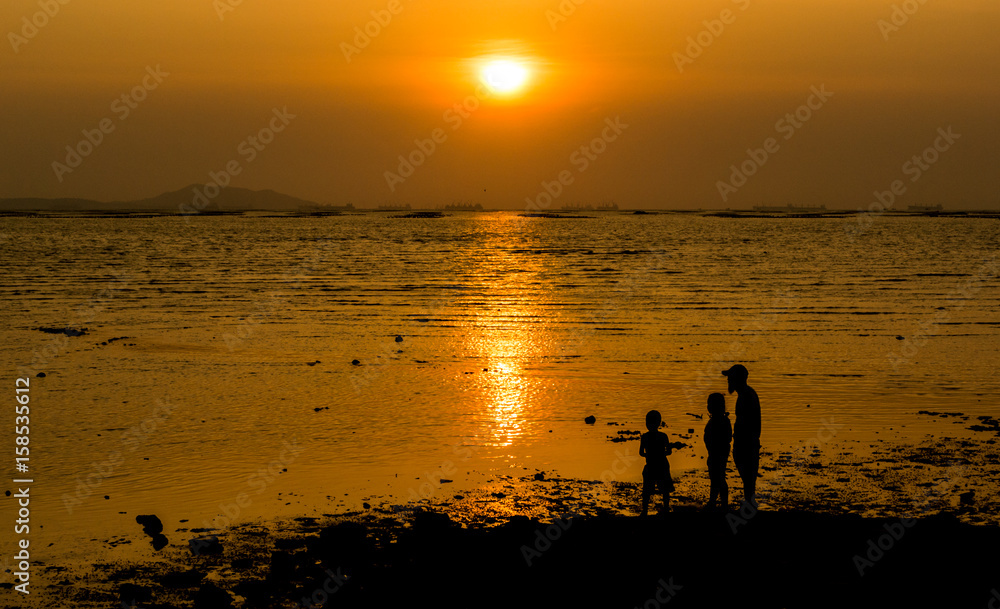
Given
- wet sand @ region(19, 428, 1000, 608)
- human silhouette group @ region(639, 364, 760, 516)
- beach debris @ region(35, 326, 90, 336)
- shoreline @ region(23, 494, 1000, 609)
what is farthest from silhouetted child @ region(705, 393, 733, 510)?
beach debris @ region(35, 326, 90, 336)

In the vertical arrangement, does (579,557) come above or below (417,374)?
below

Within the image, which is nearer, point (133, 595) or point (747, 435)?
point (133, 595)

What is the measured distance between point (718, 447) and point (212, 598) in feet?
20.5

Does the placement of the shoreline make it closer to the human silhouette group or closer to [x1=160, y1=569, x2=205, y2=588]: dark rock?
[x1=160, y1=569, x2=205, y2=588]: dark rock

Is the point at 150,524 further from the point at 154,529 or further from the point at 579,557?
the point at 579,557

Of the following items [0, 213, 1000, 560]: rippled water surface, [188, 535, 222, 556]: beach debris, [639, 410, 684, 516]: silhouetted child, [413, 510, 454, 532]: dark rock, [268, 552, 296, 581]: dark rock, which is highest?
[0, 213, 1000, 560]: rippled water surface

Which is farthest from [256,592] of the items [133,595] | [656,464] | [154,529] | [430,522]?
[656,464]

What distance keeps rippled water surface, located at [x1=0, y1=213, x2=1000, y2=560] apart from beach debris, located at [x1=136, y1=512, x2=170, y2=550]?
581 mm

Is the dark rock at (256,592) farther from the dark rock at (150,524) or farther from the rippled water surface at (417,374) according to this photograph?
the rippled water surface at (417,374)

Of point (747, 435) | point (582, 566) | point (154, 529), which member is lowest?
point (582, 566)

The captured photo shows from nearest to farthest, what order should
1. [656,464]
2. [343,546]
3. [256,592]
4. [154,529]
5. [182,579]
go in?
[256,592]
[182,579]
[343,546]
[154,529]
[656,464]

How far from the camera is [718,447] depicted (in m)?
11.2

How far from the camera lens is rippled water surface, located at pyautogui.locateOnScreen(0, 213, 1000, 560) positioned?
45.0ft

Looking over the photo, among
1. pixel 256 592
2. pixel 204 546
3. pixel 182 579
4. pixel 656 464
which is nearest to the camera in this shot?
pixel 256 592
